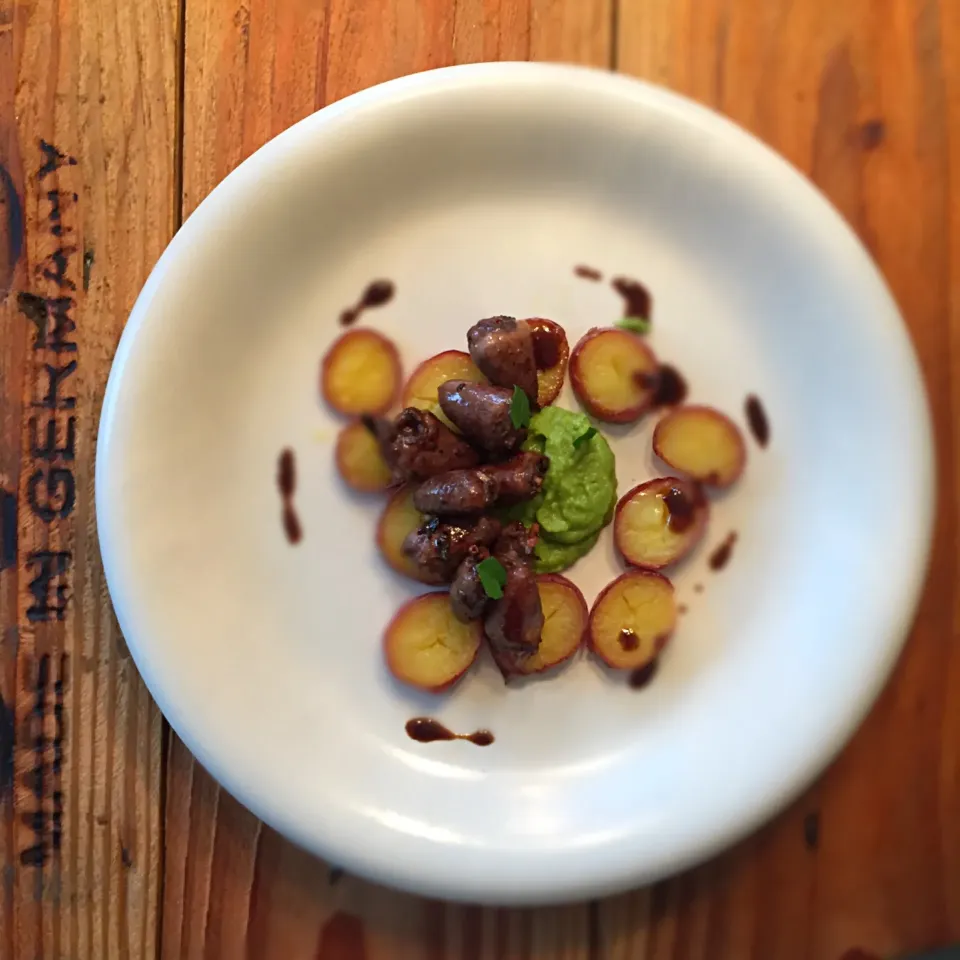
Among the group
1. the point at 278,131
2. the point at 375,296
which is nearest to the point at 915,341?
the point at 375,296

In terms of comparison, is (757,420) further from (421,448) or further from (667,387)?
(421,448)

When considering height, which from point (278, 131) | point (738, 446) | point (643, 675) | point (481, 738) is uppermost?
point (278, 131)

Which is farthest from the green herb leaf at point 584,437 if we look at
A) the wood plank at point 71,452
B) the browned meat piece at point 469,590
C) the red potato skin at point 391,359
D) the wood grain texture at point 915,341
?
the wood plank at point 71,452

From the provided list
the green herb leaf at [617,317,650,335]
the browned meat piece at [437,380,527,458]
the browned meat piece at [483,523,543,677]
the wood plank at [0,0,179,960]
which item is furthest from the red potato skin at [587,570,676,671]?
the wood plank at [0,0,179,960]

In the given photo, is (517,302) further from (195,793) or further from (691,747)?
(195,793)

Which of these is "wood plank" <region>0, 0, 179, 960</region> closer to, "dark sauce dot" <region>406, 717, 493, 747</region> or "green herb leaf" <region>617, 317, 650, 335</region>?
"dark sauce dot" <region>406, 717, 493, 747</region>

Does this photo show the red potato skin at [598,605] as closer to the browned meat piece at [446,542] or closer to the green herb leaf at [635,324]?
the browned meat piece at [446,542]
